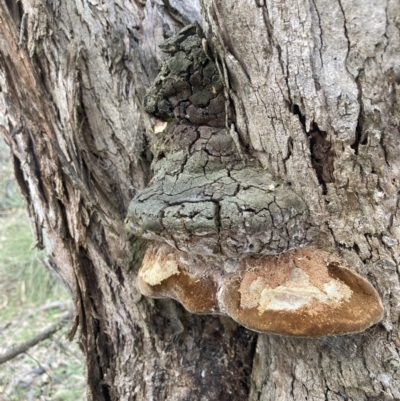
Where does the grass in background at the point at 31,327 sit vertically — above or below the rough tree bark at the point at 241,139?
below

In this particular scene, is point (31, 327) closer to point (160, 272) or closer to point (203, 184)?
point (160, 272)

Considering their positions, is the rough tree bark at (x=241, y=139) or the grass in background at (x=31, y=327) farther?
the grass in background at (x=31, y=327)

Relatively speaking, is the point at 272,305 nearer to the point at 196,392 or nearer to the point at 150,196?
the point at 150,196

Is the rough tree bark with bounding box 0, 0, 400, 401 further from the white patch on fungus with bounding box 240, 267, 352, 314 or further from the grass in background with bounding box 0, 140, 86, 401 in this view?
the grass in background with bounding box 0, 140, 86, 401

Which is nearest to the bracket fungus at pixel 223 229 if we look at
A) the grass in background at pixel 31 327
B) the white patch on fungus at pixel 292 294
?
the white patch on fungus at pixel 292 294

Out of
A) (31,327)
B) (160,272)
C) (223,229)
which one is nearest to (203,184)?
(223,229)

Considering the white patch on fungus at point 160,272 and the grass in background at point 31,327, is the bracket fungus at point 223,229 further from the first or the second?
the grass in background at point 31,327

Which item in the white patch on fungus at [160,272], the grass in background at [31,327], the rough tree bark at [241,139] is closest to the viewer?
the rough tree bark at [241,139]
